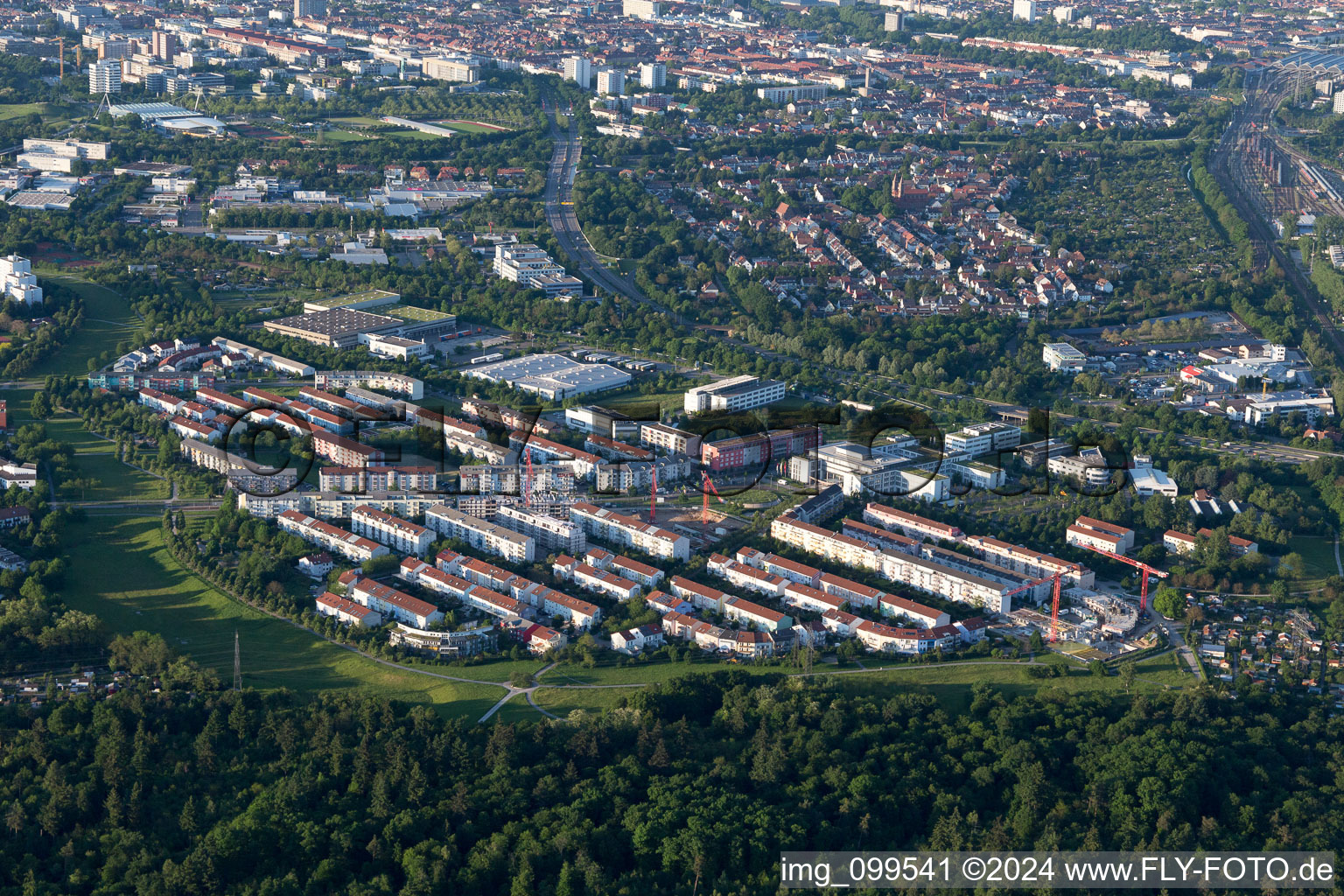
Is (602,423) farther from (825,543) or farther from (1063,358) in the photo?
(1063,358)

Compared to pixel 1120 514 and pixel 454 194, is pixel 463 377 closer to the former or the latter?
pixel 1120 514

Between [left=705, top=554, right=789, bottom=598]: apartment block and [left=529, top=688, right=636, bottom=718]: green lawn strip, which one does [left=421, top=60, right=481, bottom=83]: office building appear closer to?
[left=705, top=554, right=789, bottom=598]: apartment block

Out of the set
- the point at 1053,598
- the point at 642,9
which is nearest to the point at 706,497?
the point at 1053,598

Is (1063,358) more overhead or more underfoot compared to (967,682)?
more overhead

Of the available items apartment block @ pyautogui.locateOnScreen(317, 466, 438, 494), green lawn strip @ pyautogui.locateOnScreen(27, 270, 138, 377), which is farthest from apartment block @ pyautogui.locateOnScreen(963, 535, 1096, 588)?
green lawn strip @ pyautogui.locateOnScreen(27, 270, 138, 377)

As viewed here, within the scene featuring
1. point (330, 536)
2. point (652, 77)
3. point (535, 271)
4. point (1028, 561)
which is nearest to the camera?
point (1028, 561)

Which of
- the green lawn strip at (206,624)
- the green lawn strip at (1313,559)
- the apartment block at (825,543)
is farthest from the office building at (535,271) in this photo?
the green lawn strip at (1313,559)
